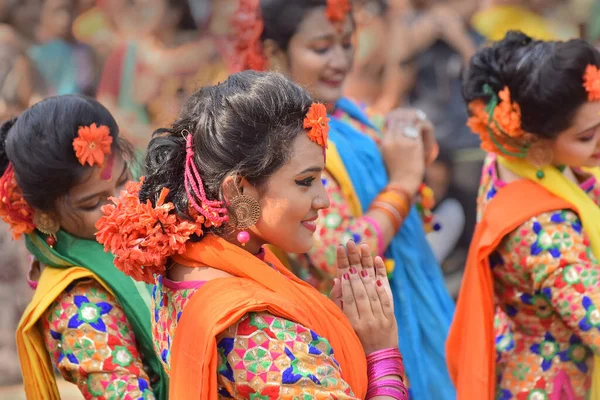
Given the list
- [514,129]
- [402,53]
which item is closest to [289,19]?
[514,129]

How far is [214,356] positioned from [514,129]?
1.46 m

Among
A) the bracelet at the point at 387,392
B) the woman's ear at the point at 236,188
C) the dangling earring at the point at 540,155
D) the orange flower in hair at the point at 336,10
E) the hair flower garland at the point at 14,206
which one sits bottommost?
the bracelet at the point at 387,392

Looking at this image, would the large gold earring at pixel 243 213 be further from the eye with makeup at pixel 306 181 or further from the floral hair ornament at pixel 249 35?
the floral hair ornament at pixel 249 35

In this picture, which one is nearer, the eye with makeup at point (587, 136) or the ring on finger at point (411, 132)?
the eye with makeup at point (587, 136)

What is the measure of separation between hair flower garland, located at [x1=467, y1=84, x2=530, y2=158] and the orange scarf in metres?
1.11

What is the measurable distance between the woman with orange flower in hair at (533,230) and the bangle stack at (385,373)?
2.70ft

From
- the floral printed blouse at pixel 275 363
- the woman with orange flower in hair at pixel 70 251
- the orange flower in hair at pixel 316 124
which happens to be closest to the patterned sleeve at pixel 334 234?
the woman with orange flower in hair at pixel 70 251

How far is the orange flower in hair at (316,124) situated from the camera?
2.16 meters

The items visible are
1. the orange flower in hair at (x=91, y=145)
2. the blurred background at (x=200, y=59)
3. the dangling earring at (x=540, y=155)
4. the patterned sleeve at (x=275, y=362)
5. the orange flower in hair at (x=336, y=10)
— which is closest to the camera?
the patterned sleeve at (x=275, y=362)

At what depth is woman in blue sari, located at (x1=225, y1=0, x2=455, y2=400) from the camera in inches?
135

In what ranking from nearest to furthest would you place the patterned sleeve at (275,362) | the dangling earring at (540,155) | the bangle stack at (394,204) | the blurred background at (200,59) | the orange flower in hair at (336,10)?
the patterned sleeve at (275,362) → the dangling earring at (540,155) → the bangle stack at (394,204) → the orange flower in hair at (336,10) → the blurred background at (200,59)

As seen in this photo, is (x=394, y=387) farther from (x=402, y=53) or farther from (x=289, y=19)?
(x=402, y=53)

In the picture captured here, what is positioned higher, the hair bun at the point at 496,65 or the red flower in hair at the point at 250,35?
the red flower in hair at the point at 250,35

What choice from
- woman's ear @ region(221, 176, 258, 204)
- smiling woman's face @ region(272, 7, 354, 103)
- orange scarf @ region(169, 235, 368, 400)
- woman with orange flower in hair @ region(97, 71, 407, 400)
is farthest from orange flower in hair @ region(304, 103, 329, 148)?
smiling woman's face @ region(272, 7, 354, 103)
